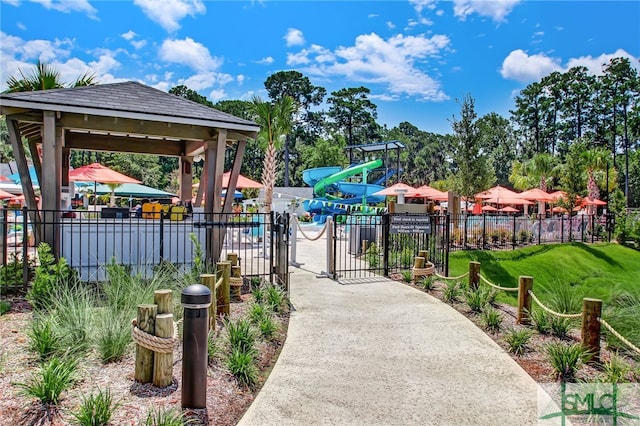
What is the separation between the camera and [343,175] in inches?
1544

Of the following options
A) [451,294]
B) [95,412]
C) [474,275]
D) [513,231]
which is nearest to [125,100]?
[95,412]

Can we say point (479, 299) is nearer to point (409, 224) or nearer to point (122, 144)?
point (409, 224)

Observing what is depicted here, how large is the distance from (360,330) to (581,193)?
1008 inches

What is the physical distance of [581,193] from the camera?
27.3 m

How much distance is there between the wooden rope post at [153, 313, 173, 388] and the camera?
13.8 feet

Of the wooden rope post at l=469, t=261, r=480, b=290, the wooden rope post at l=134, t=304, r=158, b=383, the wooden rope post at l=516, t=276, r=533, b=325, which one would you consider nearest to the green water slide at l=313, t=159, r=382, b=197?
the wooden rope post at l=469, t=261, r=480, b=290

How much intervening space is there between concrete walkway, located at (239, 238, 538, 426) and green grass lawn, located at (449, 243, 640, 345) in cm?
734

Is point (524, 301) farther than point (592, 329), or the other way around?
point (524, 301)

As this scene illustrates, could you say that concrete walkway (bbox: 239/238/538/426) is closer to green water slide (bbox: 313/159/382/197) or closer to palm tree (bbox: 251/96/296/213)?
palm tree (bbox: 251/96/296/213)

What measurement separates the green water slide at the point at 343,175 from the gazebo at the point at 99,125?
27438 mm

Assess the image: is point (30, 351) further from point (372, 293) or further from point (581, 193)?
point (581, 193)

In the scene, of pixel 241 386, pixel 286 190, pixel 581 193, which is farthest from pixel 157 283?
pixel 286 190

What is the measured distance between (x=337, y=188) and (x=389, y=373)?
36743mm

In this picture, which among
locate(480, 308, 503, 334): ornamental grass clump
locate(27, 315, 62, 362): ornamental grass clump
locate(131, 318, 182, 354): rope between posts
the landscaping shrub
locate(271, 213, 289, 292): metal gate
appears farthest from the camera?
locate(271, 213, 289, 292): metal gate
